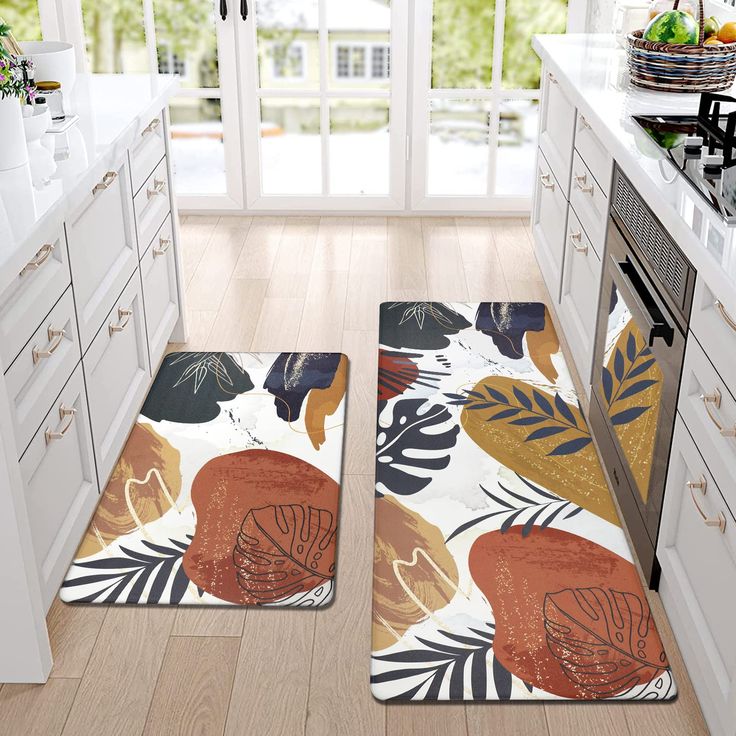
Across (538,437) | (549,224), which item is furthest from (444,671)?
(549,224)

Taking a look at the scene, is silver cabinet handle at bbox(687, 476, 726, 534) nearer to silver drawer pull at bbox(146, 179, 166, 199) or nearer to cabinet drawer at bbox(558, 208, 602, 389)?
cabinet drawer at bbox(558, 208, 602, 389)

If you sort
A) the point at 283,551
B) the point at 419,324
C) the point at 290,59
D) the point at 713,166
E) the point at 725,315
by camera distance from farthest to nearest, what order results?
the point at 290,59 < the point at 419,324 < the point at 283,551 < the point at 713,166 < the point at 725,315

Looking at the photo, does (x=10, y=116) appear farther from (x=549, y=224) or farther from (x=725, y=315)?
(x=549, y=224)

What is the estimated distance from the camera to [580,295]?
2906mm

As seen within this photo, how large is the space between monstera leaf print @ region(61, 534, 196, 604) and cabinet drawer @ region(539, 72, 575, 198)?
1736 millimetres

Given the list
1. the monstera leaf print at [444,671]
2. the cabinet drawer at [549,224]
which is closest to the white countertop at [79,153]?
the monstera leaf print at [444,671]

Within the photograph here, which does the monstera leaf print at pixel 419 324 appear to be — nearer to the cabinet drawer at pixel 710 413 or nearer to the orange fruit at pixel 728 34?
the orange fruit at pixel 728 34

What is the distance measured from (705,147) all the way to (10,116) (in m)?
1.54

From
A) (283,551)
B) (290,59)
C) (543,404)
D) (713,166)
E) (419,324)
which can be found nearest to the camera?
(713,166)

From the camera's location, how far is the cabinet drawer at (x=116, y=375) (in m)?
2.35

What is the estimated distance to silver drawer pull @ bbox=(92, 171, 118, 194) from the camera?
235 cm

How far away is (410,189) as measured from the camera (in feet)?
15.0

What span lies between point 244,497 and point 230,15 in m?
2.62

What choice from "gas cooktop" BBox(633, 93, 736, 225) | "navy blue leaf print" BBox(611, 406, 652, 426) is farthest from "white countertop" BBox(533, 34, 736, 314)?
Answer: "navy blue leaf print" BBox(611, 406, 652, 426)
